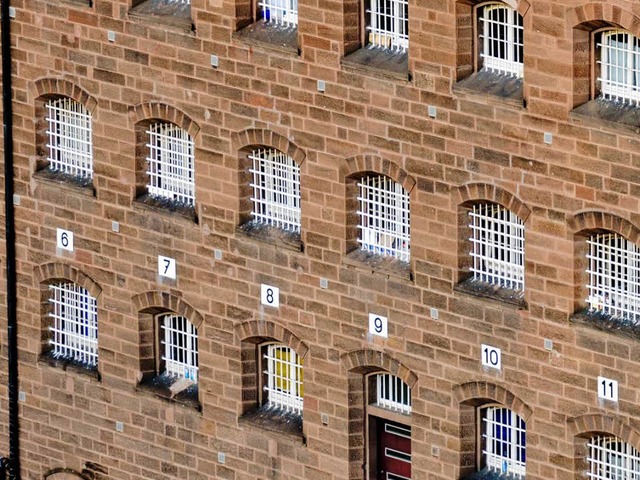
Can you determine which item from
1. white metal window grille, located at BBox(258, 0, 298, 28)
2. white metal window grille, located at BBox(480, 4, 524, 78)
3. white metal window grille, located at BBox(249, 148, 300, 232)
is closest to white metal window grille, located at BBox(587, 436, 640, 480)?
white metal window grille, located at BBox(480, 4, 524, 78)

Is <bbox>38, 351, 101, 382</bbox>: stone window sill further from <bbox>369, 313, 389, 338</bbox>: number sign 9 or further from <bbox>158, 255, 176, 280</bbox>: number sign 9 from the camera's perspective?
<bbox>369, 313, 389, 338</bbox>: number sign 9

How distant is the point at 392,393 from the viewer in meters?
64.5

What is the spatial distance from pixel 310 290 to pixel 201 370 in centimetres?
358

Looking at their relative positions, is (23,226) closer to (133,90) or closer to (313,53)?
(133,90)

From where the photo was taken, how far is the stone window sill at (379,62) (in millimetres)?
62094

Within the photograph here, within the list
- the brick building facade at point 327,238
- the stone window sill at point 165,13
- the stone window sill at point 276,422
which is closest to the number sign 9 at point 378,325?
the brick building facade at point 327,238

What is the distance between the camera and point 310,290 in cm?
6462

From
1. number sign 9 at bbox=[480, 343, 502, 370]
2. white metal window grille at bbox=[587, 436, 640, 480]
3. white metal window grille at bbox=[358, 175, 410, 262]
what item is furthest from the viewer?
white metal window grille at bbox=[358, 175, 410, 262]

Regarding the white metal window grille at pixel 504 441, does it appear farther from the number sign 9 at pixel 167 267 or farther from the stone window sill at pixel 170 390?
the number sign 9 at pixel 167 267

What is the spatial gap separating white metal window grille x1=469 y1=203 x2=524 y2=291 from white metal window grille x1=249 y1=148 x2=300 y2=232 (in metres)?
4.21

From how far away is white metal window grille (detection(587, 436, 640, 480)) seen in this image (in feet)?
200

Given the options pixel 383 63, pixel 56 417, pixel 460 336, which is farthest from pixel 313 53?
pixel 56 417

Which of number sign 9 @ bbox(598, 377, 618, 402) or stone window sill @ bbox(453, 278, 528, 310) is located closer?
number sign 9 @ bbox(598, 377, 618, 402)

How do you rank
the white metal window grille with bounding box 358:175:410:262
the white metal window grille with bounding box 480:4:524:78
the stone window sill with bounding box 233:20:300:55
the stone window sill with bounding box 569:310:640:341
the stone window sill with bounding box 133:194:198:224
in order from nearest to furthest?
the stone window sill with bounding box 569:310:640:341
the white metal window grille with bounding box 480:4:524:78
the white metal window grille with bounding box 358:175:410:262
the stone window sill with bounding box 233:20:300:55
the stone window sill with bounding box 133:194:198:224
